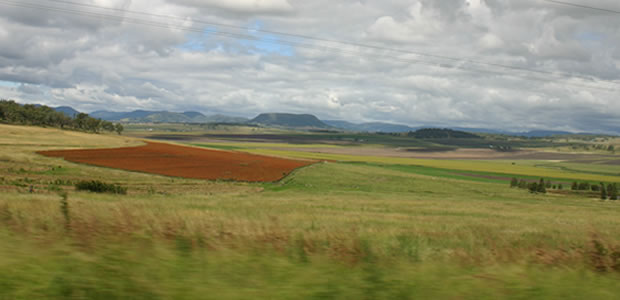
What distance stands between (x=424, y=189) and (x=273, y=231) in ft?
168

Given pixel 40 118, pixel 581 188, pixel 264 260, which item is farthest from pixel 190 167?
pixel 40 118

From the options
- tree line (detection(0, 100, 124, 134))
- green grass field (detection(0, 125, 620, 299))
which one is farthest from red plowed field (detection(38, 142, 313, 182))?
tree line (detection(0, 100, 124, 134))

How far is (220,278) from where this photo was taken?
280 inches

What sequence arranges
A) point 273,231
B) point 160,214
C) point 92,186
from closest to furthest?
point 273,231 → point 160,214 → point 92,186

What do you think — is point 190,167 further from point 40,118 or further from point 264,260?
point 40,118

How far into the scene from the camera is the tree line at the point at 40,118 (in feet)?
452

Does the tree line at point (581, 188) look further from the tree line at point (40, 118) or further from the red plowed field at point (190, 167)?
the tree line at point (40, 118)

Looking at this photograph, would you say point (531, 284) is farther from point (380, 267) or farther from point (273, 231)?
point (273, 231)

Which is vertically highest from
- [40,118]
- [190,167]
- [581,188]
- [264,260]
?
[40,118]

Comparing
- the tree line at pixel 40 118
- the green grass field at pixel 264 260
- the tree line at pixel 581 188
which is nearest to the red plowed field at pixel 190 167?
the tree line at pixel 581 188

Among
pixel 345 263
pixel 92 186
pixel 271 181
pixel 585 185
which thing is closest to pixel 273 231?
pixel 345 263

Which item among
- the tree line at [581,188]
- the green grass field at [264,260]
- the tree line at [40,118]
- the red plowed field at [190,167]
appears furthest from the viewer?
the tree line at [40,118]

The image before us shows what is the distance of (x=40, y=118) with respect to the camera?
146m

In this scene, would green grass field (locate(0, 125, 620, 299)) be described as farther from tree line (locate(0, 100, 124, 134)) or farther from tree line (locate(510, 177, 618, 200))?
tree line (locate(0, 100, 124, 134))
